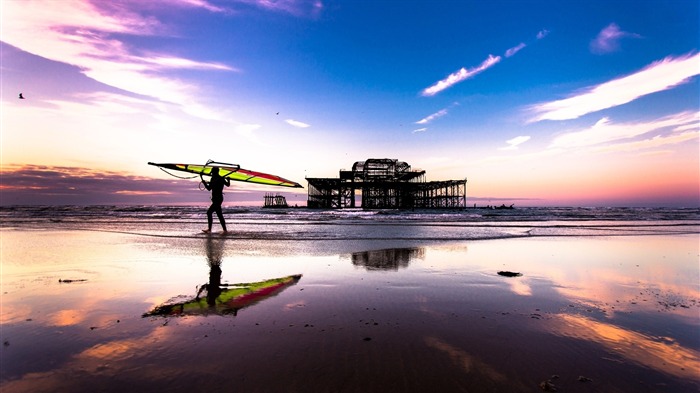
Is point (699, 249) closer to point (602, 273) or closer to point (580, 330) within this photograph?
point (602, 273)

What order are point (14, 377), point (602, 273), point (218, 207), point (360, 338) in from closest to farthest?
point (14, 377)
point (360, 338)
point (602, 273)
point (218, 207)

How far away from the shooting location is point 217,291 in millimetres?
4426

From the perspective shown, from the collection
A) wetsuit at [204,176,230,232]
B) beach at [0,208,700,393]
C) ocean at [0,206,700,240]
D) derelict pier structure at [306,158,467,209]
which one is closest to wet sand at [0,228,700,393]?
beach at [0,208,700,393]

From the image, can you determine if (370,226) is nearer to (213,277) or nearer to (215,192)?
(215,192)

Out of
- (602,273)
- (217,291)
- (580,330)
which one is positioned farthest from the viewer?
(602,273)

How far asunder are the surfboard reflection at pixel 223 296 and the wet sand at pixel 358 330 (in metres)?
0.08

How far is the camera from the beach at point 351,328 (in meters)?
2.20

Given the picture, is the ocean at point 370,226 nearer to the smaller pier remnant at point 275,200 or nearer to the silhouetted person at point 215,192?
the silhouetted person at point 215,192

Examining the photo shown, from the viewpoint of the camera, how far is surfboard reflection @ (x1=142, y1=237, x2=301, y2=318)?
3.56 meters

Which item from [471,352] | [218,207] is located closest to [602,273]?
[471,352]

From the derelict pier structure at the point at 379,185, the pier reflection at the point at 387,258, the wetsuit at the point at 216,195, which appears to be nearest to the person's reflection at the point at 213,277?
the pier reflection at the point at 387,258

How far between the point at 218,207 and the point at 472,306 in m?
11.8

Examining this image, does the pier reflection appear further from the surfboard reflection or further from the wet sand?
the surfboard reflection

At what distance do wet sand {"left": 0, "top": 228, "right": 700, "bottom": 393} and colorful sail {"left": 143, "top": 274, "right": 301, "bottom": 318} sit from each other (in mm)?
82
